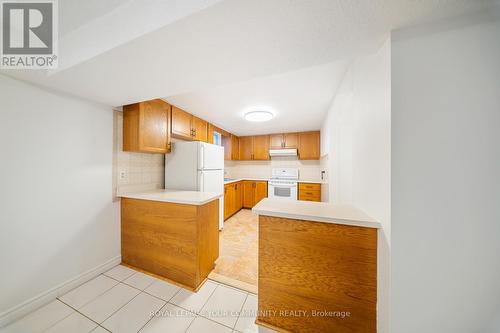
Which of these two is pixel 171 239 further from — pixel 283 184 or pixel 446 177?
pixel 283 184

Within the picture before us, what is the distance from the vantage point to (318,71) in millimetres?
1400

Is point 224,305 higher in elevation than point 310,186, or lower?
lower

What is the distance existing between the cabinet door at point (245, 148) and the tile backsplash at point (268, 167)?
1.04ft

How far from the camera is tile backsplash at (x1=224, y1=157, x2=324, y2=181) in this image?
153 inches

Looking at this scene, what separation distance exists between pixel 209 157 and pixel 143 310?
5.78 feet

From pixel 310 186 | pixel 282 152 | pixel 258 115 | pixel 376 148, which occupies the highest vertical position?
pixel 258 115

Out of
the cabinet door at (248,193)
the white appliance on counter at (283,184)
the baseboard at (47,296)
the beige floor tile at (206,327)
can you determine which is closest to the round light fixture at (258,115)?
the white appliance on counter at (283,184)

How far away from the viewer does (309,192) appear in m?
3.41

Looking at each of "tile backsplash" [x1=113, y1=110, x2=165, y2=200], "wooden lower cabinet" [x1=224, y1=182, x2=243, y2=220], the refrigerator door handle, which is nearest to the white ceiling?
"tile backsplash" [x1=113, y1=110, x2=165, y2=200]

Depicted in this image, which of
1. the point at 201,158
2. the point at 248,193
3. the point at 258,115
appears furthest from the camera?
the point at 248,193

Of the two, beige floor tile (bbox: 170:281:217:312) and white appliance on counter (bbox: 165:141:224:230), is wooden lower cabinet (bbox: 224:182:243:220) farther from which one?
beige floor tile (bbox: 170:281:217:312)

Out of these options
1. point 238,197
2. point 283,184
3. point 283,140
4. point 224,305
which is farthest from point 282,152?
point 224,305

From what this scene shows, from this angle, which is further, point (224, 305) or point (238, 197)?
point (238, 197)

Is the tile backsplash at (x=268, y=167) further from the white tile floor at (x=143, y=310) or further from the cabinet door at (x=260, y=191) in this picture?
the white tile floor at (x=143, y=310)
